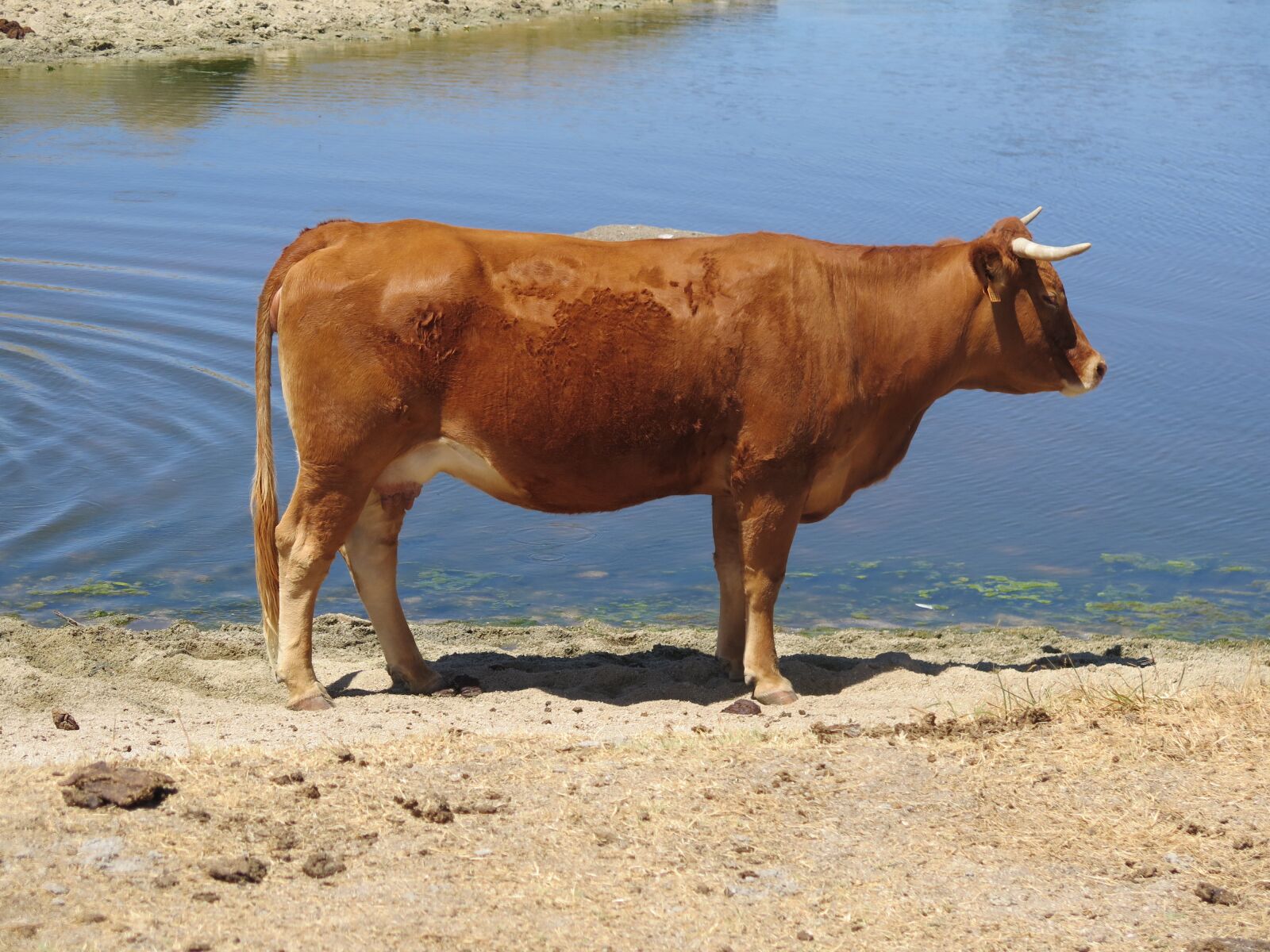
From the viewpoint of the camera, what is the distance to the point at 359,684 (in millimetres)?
7797

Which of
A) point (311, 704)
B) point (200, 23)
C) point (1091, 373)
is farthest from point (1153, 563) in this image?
point (200, 23)

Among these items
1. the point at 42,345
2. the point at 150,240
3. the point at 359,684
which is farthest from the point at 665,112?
the point at 359,684

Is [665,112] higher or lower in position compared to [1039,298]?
lower

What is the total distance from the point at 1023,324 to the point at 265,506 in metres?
3.68

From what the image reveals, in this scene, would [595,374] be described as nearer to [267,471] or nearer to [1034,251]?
[267,471]

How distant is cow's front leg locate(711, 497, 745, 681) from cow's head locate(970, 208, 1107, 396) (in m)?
1.42

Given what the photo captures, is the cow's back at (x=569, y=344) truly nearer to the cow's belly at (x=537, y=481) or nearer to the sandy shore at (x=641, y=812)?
the cow's belly at (x=537, y=481)

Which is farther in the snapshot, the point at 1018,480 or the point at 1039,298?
the point at 1018,480

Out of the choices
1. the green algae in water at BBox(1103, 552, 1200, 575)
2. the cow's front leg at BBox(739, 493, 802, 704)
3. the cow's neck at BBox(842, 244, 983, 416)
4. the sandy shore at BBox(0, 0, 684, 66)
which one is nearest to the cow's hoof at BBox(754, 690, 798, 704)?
the cow's front leg at BBox(739, 493, 802, 704)

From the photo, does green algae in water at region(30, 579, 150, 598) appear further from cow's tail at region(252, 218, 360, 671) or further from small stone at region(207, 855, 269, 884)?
small stone at region(207, 855, 269, 884)

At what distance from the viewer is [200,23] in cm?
2939

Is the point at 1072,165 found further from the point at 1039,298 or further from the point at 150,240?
the point at 1039,298

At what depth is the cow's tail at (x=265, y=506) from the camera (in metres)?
7.48

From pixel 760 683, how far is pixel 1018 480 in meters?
4.49
